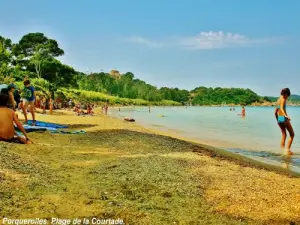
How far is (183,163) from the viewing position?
8.64 meters

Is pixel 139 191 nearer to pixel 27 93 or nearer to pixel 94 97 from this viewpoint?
pixel 27 93

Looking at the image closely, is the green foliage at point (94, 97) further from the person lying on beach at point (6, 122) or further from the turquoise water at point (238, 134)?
the person lying on beach at point (6, 122)

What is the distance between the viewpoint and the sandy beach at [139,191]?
474cm

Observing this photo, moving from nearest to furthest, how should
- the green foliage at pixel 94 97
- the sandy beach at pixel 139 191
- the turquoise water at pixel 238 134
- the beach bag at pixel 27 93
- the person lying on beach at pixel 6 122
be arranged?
the sandy beach at pixel 139 191 → the person lying on beach at pixel 6 122 → the beach bag at pixel 27 93 → the turquoise water at pixel 238 134 → the green foliage at pixel 94 97

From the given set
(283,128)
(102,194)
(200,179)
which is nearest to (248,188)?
(200,179)

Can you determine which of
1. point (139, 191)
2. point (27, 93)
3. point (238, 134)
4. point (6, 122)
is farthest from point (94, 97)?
point (139, 191)

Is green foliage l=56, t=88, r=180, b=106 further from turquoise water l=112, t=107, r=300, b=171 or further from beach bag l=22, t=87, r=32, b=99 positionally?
beach bag l=22, t=87, r=32, b=99

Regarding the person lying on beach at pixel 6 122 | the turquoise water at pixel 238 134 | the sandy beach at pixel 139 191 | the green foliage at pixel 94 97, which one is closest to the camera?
the sandy beach at pixel 139 191

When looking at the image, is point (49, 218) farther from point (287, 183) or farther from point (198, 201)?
point (287, 183)

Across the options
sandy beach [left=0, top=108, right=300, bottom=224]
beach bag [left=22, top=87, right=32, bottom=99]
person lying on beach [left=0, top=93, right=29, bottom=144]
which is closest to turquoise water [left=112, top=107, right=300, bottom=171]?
sandy beach [left=0, top=108, right=300, bottom=224]

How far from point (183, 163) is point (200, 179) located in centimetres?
163

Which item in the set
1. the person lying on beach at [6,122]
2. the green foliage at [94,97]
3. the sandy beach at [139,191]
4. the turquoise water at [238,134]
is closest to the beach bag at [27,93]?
the person lying on beach at [6,122]

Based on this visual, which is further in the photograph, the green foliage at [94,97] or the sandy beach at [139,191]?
the green foliage at [94,97]

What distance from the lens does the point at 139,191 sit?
589 cm
